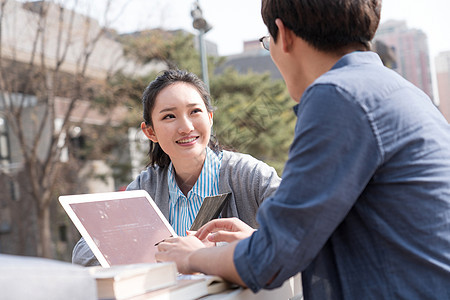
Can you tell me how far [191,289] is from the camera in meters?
1.12

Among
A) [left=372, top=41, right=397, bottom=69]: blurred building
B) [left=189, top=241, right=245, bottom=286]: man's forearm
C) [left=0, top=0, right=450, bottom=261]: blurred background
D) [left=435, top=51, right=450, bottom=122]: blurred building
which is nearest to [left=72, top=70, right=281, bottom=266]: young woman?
[left=189, top=241, right=245, bottom=286]: man's forearm

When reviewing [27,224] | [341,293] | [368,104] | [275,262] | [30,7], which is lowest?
[27,224]

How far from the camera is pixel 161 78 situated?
250cm

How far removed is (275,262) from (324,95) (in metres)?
0.33

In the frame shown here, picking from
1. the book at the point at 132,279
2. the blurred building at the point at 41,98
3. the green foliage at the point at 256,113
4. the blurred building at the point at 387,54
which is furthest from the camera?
the blurred building at the point at 387,54


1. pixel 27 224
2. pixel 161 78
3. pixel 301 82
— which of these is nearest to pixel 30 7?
pixel 27 224

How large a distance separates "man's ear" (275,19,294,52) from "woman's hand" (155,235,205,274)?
50 cm

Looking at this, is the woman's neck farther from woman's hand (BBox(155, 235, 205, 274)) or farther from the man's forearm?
the man's forearm

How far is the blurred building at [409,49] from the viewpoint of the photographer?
28844 millimetres

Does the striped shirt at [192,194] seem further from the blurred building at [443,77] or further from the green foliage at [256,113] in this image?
the blurred building at [443,77]

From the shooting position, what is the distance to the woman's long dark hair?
97.2 inches

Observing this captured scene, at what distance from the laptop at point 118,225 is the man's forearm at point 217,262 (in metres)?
0.31

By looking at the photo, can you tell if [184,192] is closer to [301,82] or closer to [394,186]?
[301,82]

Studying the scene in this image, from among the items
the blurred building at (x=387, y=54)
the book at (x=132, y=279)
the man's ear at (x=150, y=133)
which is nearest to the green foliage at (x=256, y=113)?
the man's ear at (x=150, y=133)
